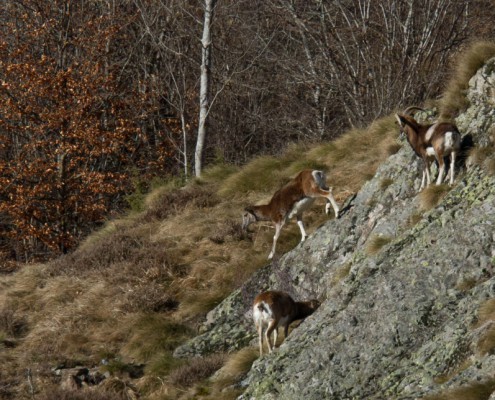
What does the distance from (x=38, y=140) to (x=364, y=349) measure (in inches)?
814

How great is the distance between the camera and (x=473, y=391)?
6055 millimetres

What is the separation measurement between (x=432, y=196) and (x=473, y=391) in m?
4.20

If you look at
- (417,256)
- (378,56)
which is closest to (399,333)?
(417,256)

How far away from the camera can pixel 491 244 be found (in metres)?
8.02

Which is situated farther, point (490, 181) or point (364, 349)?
point (490, 181)

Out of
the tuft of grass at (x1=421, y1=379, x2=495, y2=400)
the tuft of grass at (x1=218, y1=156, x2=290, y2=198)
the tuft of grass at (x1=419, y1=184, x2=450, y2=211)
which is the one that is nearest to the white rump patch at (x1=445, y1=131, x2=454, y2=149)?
the tuft of grass at (x1=419, y1=184, x2=450, y2=211)

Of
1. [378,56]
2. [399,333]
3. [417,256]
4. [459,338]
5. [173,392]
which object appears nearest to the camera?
[459,338]

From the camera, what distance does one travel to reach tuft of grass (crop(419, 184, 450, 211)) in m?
9.89

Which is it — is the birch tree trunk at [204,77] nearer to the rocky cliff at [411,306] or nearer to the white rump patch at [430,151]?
the rocky cliff at [411,306]

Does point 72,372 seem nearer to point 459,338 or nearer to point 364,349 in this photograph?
point 364,349

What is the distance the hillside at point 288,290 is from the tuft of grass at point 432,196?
3 cm

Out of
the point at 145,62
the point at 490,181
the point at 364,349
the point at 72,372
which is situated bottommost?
the point at 72,372

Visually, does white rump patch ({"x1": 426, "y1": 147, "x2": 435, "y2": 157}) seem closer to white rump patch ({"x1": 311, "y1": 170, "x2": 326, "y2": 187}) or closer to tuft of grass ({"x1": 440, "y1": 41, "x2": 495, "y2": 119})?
tuft of grass ({"x1": 440, "y1": 41, "x2": 495, "y2": 119})

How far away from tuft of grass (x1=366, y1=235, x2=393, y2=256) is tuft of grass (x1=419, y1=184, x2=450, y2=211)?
564 mm
